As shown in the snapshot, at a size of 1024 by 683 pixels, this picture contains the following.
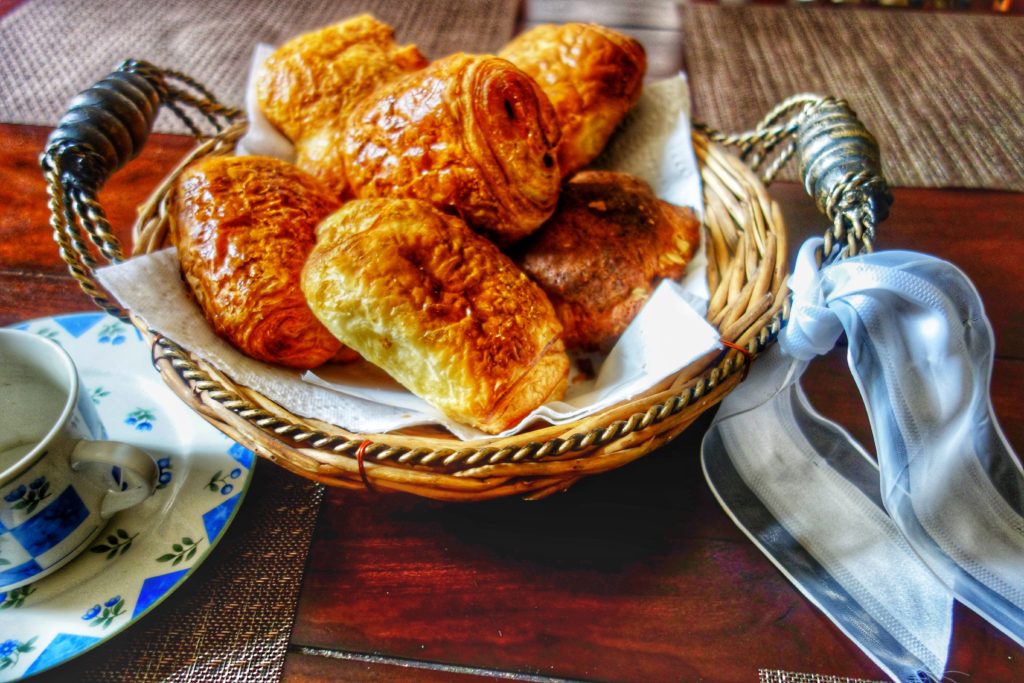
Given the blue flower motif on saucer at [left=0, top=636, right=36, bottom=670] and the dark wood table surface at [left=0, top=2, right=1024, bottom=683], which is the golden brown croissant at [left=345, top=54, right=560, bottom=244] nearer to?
the dark wood table surface at [left=0, top=2, right=1024, bottom=683]

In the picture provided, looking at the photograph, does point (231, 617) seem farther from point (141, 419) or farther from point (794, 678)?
point (794, 678)

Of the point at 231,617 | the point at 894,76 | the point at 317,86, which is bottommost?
the point at 894,76

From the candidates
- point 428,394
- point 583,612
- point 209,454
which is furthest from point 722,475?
point 209,454

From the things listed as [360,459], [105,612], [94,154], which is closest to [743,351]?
[360,459]

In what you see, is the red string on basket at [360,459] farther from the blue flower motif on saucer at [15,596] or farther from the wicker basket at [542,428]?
the blue flower motif on saucer at [15,596]

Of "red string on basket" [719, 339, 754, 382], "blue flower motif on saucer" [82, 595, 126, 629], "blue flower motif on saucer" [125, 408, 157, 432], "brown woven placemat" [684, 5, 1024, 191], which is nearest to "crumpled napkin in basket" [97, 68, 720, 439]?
"red string on basket" [719, 339, 754, 382]

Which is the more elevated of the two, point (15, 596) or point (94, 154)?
point (94, 154)

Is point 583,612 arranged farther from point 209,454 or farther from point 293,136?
point 293,136
